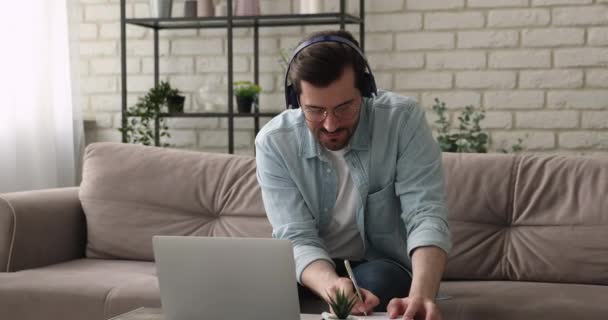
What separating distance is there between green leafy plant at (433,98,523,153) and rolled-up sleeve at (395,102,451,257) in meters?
1.34

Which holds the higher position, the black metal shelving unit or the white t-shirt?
the black metal shelving unit

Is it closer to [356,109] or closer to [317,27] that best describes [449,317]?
[356,109]

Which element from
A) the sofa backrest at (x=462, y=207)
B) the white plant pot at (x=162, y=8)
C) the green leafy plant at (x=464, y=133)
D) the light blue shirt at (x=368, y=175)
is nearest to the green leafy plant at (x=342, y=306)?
the light blue shirt at (x=368, y=175)

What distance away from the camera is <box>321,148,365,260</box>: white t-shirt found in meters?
2.21

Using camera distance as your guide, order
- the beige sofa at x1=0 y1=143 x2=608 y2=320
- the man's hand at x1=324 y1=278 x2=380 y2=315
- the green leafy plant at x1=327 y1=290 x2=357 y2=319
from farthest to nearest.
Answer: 1. the beige sofa at x1=0 y1=143 x2=608 y2=320
2. the man's hand at x1=324 y1=278 x2=380 y2=315
3. the green leafy plant at x1=327 y1=290 x2=357 y2=319

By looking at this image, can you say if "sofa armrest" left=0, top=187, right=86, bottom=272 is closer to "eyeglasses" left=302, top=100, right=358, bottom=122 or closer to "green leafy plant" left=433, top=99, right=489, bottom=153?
"eyeglasses" left=302, top=100, right=358, bottom=122

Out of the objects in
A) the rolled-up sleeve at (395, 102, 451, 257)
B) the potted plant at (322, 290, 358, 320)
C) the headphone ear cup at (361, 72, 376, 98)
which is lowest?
the potted plant at (322, 290, 358, 320)

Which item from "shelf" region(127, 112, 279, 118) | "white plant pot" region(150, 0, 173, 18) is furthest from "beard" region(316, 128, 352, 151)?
"white plant pot" region(150, 0, 173, 18)

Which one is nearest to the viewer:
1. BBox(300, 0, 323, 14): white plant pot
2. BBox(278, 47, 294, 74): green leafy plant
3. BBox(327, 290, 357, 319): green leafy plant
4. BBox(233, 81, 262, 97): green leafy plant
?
BBox(327, 290, 357, 319): green leafy plant

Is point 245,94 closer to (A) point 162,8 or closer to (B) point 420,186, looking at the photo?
(A) point 162,8

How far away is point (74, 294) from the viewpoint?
2506mm

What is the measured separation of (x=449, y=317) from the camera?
2.26m

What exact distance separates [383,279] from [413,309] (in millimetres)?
333

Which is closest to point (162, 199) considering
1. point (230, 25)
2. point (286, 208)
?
point (286, 208)
